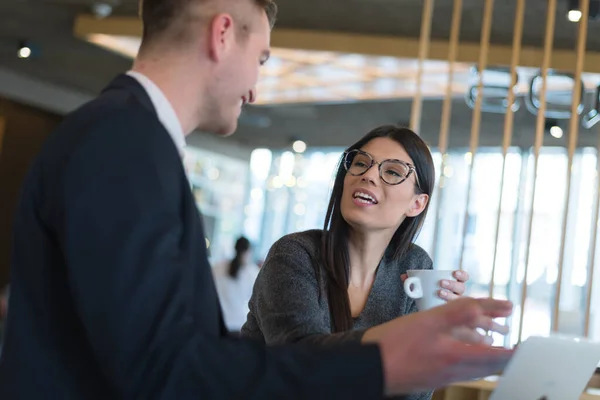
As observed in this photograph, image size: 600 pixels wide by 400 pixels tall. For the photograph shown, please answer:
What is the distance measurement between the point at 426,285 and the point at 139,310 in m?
0.94

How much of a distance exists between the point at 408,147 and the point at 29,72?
929 centimetres

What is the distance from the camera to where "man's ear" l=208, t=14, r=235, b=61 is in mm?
1134

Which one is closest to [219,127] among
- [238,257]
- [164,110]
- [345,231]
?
[164,110]

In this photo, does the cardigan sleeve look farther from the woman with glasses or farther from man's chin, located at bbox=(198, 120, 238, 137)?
man's chin, located at bbox=(198, 120, 238, 137)

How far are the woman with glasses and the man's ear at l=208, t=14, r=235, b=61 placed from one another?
754 mm

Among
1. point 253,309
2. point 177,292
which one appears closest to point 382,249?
point 253,309

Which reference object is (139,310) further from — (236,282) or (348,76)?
(348,76)

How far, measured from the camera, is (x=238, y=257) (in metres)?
7.23

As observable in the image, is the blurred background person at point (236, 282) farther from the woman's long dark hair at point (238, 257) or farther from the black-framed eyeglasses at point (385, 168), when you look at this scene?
the black-framed eyeglasses at point (385, 168)

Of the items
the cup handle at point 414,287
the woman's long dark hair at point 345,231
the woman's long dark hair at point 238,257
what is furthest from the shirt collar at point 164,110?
the woman's long dark hair at point 238,257

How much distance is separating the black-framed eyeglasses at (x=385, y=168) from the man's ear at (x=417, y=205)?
0.06 m

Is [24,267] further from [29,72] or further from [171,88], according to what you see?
[29,72]

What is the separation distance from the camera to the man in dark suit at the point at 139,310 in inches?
35.1

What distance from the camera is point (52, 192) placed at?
0.95 metres
